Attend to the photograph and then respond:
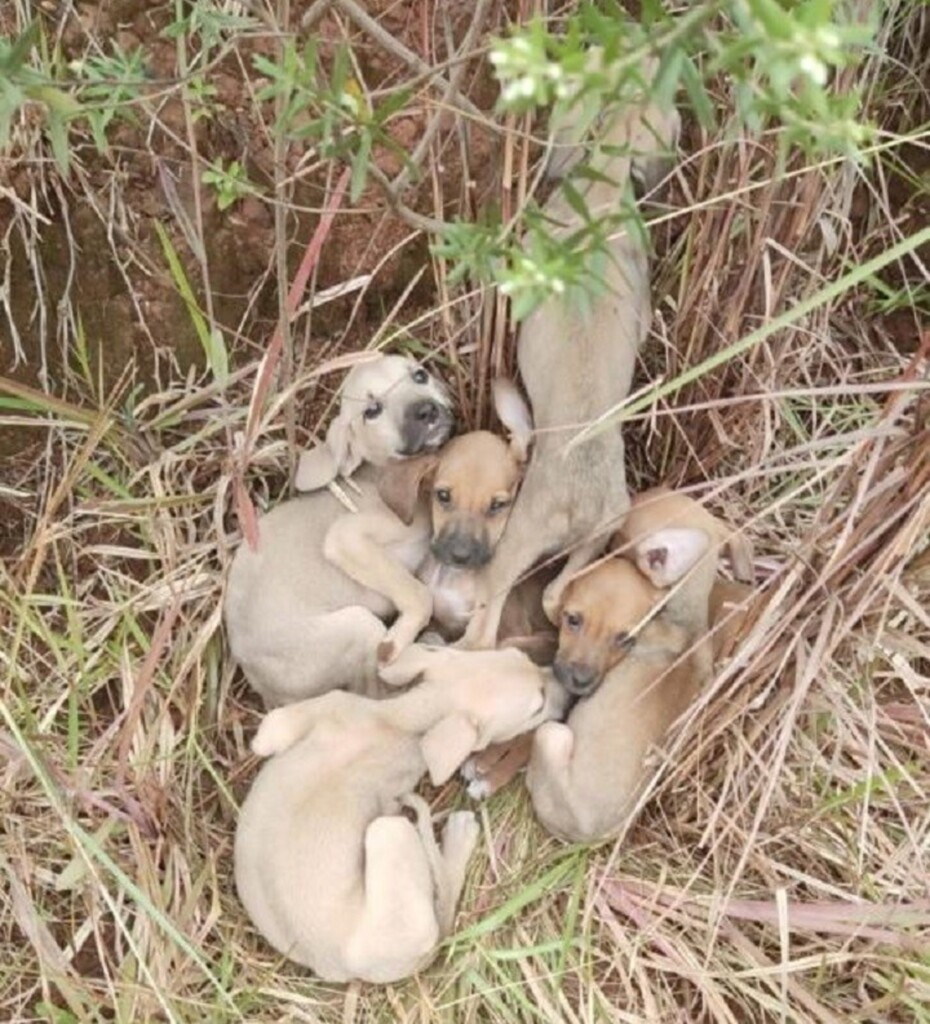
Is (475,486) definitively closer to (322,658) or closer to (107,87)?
(322,658)

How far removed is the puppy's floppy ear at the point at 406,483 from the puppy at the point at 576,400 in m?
0.24

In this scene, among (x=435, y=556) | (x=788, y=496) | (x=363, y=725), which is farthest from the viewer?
(x=435, y=556)

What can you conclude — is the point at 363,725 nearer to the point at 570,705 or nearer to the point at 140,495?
the point at 570,705

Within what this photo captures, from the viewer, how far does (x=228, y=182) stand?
3195 millimetres

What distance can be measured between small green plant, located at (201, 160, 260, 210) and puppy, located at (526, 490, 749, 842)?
117 centimetres

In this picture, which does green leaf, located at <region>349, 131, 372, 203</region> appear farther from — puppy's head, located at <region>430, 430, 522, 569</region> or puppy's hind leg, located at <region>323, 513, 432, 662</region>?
puppy's hind leg, located at <region>323, 513, 432, 662</region>

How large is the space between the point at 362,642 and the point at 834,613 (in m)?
1.11

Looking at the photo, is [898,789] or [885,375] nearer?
[898,789]

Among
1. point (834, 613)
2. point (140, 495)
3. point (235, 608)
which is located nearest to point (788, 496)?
point (834, 613)

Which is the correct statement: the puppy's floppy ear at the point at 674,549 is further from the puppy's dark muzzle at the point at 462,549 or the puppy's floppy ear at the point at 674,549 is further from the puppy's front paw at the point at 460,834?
the puppy's front paw at the point at 460,834

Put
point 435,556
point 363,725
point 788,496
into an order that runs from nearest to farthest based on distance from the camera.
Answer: point 788,496
point 363,725
point 435,556

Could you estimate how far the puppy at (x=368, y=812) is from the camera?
3.10m

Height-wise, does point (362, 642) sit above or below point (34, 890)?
above

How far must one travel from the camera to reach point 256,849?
316 cm
